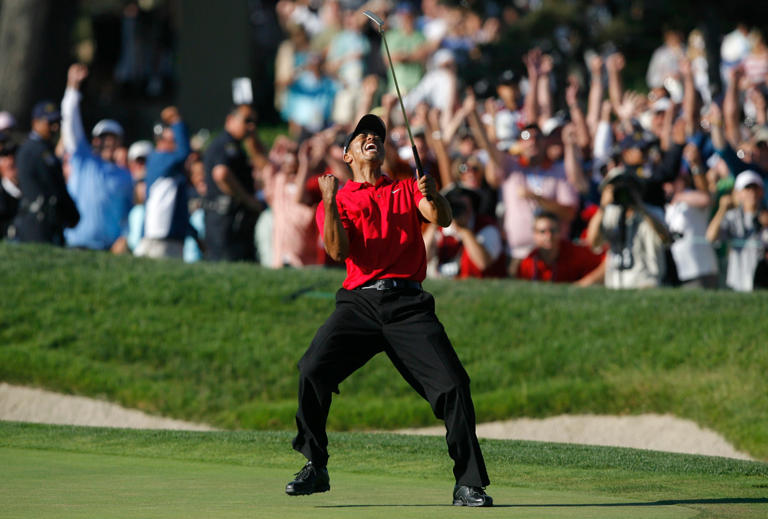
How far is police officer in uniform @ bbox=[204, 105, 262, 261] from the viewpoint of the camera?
50.8 feet

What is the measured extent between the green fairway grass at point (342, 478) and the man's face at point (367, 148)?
1.61 m

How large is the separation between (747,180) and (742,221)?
1.34 ft

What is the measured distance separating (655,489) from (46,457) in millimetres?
3465

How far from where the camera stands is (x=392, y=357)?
7.61 meters

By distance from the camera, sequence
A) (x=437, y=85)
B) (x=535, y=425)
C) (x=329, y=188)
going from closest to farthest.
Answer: (x=329, y=188) → (x=535, y=425) → (x=437, y=85)

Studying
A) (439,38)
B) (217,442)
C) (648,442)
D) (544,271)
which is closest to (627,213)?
(544,271)

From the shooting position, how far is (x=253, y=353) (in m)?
14.1

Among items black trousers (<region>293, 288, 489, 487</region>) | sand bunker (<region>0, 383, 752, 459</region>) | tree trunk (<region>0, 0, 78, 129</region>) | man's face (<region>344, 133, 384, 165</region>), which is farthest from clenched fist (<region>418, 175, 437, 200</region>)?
tree trunk (<region>0, 0, 78, 129</region>)

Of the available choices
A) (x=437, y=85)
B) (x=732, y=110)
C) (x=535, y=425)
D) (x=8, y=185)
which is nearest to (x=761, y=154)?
(x=732, y=110)

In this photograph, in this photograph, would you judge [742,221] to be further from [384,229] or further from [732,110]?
[384,229]

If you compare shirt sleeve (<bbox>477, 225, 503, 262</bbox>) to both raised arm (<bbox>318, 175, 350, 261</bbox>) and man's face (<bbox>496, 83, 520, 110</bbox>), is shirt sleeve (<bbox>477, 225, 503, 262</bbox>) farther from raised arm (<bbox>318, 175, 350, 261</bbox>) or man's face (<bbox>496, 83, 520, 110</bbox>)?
raised arm (<bbox>318, 175, 350, 261</bbox>)

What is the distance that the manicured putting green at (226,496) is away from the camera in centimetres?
673

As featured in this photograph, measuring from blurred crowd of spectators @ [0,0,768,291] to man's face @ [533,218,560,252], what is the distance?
18 mm

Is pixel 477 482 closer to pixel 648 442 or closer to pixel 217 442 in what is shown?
pixel 217 442
